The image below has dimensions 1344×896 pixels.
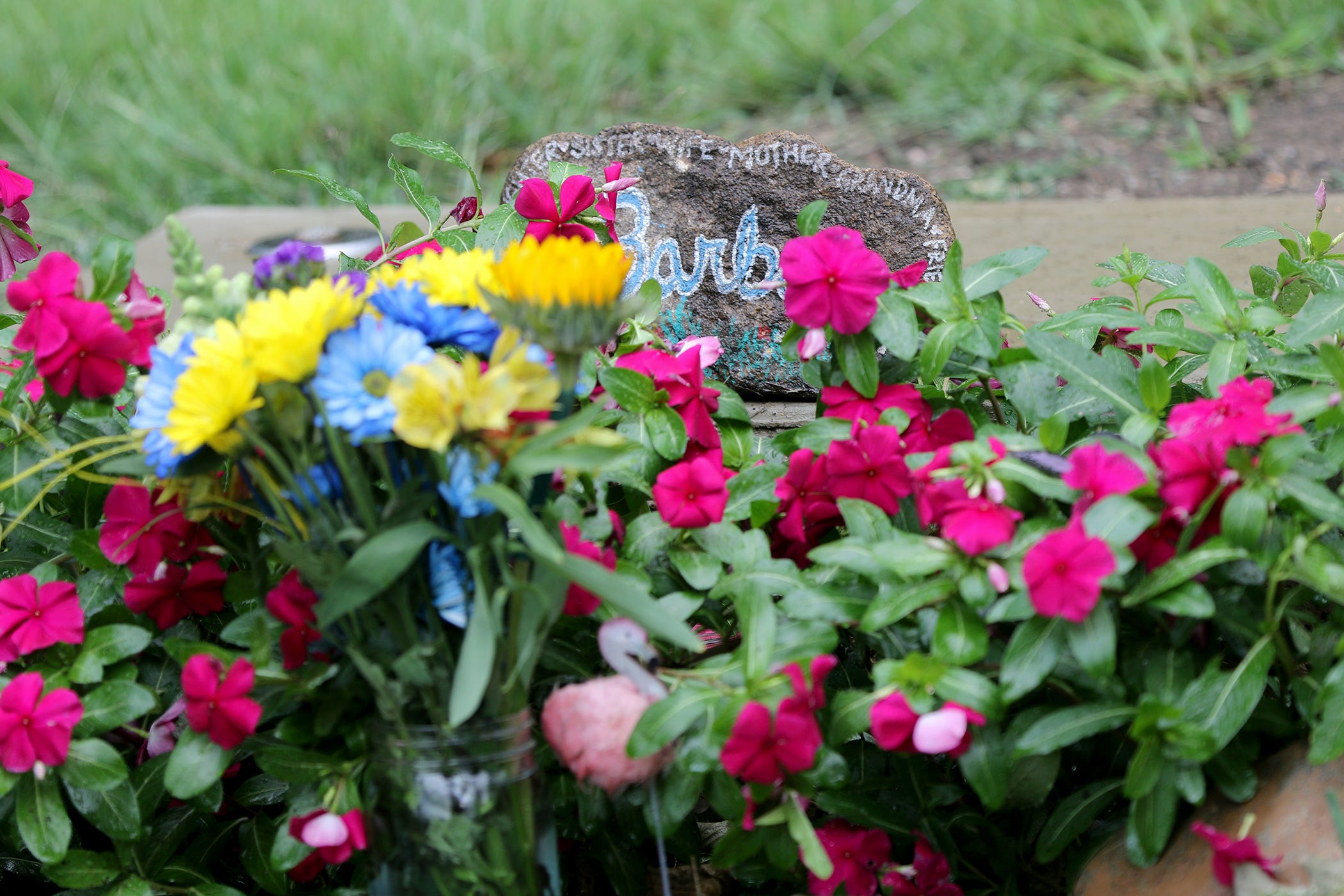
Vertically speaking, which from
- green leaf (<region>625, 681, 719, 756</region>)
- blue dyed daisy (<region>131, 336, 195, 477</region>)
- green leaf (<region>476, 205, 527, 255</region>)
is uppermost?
blue dyed daisy (<region>131, 336, 195, 477</region>)

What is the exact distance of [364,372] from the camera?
3.07 ft

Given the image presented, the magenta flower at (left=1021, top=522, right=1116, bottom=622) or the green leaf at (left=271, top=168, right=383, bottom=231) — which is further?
the green leaf at (left=271, top=168, right=383, bottom=231)

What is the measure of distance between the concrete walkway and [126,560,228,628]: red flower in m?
1.42

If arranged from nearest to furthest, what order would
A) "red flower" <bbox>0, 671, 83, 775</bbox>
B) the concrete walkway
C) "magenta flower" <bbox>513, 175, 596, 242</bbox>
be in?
"red flower" <bbox>0, 671, 83, 775</bbox>, "magenta flower" <bbox>513, 175, 596, 242</bbox>, the concrete walkway

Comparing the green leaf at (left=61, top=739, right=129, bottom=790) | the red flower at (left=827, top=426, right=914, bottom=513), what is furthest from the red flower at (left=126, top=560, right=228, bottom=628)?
the red flower at (left=827, top=426, right=914, bottom=513)

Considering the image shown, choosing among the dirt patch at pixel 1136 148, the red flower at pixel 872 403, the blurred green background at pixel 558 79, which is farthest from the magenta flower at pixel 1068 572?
the blurred green background at pixel 558 79

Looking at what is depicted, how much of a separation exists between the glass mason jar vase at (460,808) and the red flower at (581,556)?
10 cm

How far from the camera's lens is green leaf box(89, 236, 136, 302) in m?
1.17

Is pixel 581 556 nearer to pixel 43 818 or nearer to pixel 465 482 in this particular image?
pixel 465 482

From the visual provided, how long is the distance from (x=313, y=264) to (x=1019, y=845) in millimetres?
868

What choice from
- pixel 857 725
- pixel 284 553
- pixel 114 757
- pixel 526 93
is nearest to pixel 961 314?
pixel 857 725

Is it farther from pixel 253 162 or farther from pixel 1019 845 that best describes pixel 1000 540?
pixel 253 162

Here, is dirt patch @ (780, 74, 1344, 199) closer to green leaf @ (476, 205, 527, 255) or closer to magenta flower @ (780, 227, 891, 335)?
green leaf @ (476, 205, 527, 255)

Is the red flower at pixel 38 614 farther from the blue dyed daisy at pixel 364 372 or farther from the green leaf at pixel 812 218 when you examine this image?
the green leaf at pixel 812 218
